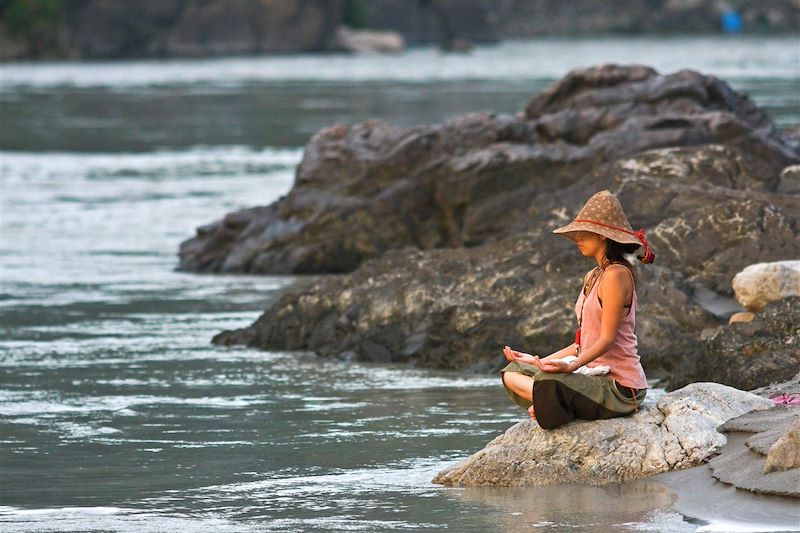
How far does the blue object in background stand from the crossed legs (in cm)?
16447

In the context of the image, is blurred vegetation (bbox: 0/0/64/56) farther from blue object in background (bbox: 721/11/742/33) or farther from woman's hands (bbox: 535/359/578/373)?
woman's hands (bbox: 535/359/578/373)

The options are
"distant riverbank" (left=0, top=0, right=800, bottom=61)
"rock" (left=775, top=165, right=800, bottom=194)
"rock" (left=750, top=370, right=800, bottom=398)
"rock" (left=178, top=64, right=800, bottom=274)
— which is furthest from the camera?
"distant riverbank" (left=0, top=0, right=800, bottom=61)

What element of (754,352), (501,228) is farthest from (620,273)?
(501,228)

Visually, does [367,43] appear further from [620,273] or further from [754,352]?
[620,273]

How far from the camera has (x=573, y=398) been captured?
7.74 m

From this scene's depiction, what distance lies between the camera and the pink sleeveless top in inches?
309

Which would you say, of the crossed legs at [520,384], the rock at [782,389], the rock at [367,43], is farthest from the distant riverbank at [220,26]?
the crossed legs at [520,384]

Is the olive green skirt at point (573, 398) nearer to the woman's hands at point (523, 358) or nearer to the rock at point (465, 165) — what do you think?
the woman's hands at point (523, 358)

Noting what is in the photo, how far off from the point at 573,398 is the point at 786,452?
1.08 metres

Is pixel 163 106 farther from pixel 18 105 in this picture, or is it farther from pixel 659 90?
pixel 659 90

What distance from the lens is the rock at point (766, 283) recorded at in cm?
1113

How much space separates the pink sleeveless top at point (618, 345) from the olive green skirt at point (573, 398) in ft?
0.24

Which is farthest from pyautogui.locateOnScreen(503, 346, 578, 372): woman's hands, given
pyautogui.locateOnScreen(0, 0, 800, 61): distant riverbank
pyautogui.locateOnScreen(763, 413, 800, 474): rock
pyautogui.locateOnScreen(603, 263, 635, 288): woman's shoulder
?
pyautogui.locateOnScreen(0, 0, 800, 61): distant riverbank

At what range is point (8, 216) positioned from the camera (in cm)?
2364
